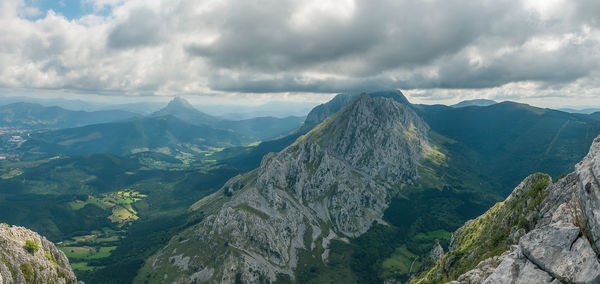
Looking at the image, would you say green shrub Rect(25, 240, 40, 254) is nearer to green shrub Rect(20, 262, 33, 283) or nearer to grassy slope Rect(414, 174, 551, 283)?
green shrub Rect(20, 262, 33, 283)

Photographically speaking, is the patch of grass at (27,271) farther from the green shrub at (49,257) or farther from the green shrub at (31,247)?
the green shrub at (49,257)

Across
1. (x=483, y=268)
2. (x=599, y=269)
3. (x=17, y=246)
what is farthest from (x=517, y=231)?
Result: (x=17, y=246)

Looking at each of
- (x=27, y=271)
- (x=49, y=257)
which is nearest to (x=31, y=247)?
(x=49, y=257)

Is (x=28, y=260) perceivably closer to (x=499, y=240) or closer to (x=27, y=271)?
(x=27, y=271)

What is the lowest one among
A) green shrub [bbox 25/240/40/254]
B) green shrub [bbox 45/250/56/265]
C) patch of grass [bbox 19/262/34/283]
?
green shrub [bbox 45/250/56/265]

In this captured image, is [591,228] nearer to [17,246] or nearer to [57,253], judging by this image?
[17,246]

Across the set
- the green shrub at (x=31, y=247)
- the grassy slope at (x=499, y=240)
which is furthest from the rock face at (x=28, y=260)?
the grassy slope at (x=499, y=240)

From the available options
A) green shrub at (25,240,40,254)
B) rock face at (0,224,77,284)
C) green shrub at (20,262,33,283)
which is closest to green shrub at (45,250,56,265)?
rock face at (0,224,77,284)

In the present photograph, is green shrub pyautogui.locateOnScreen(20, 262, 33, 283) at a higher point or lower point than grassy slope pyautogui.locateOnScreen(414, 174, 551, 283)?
lower
